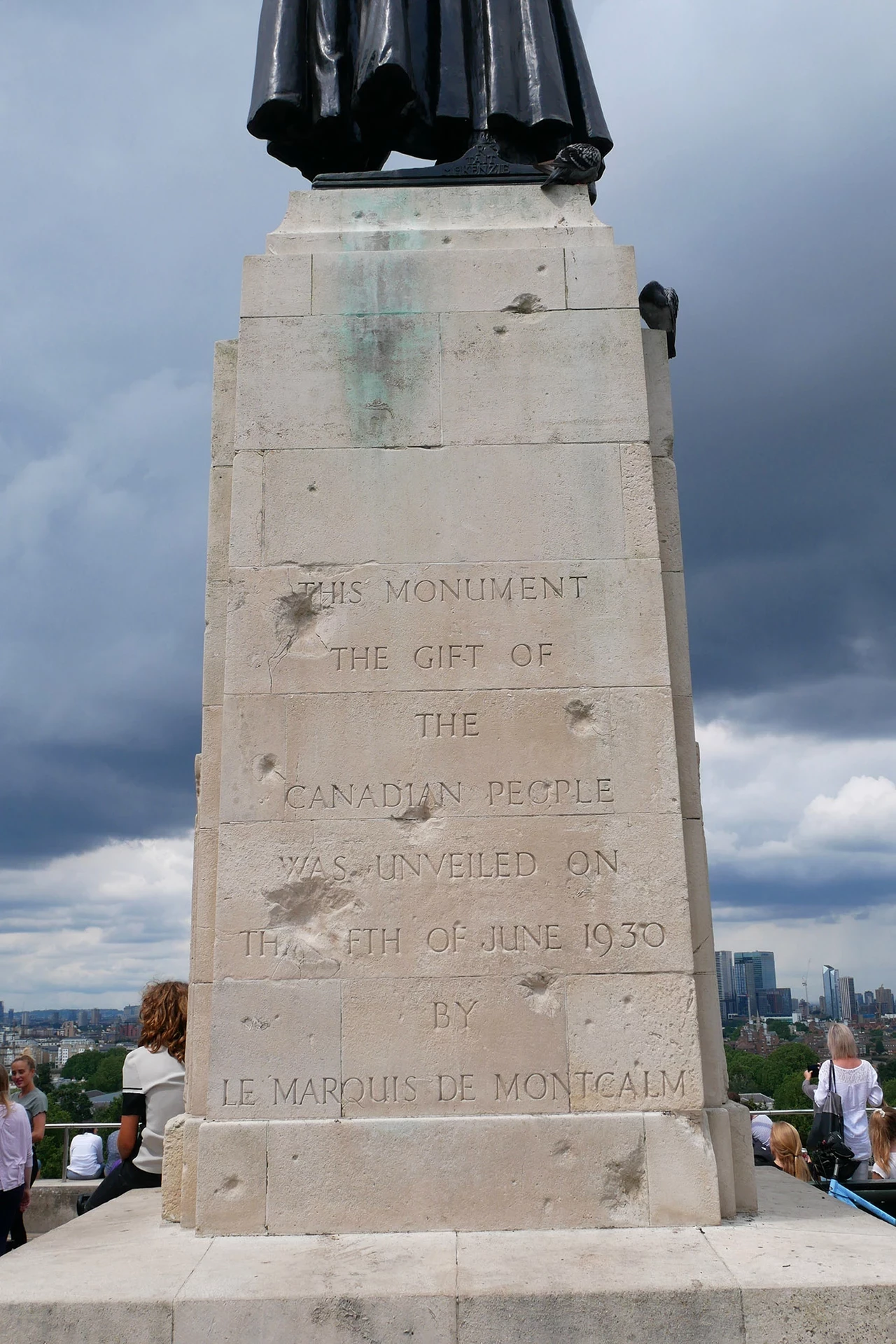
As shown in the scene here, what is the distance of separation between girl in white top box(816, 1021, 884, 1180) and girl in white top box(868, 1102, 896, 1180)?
0.11 meters

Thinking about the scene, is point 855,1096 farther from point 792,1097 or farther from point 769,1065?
point 769,1065

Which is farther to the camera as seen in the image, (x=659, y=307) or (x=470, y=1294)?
(x=659, y=307)

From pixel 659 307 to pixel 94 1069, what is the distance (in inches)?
834

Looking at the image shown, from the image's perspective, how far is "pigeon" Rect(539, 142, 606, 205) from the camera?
25.9 feet

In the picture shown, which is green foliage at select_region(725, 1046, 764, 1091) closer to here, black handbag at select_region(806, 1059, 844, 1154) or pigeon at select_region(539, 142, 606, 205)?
black handbag at select_region(806, 1059, 844, 1154)

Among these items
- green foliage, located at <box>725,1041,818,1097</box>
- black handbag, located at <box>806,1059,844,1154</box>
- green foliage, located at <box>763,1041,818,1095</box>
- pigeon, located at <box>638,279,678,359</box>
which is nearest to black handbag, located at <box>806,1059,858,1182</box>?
black handbag, located at <box>806,1059,844,1154</box>

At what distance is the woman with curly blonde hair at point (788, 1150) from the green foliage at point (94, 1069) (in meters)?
13.2

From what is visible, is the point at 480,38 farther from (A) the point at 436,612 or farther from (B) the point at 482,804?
(B) the point at 482,804

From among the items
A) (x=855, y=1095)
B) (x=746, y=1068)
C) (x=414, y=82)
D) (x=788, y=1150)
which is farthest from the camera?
(x=746, y=1068)

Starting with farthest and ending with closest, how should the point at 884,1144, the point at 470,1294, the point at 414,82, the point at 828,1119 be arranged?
1. the point at 828,1119
2. the point at 884,1144
3. the point at 414,82
4. the point at 470,1294

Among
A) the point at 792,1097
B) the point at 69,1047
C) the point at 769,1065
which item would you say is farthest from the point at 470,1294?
the point at 69,1047

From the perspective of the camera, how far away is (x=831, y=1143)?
9633 millimetres

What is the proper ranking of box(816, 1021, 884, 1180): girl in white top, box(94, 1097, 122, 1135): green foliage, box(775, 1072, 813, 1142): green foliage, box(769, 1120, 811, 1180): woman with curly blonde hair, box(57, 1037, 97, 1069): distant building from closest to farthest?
box(816, 1021, 884, 1180): girl in white top, box(769, 1120, 811, 1180): woman with curly blonde hair, box(94, 1097, 122, 1135): green foliage, box(775, 1072, 813, 1142): green foliage, box(57, 1037, 97, 1069): distant building

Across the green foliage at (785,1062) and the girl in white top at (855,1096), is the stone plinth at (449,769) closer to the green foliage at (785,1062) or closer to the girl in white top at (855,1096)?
the girl in white top at (855,1096)
